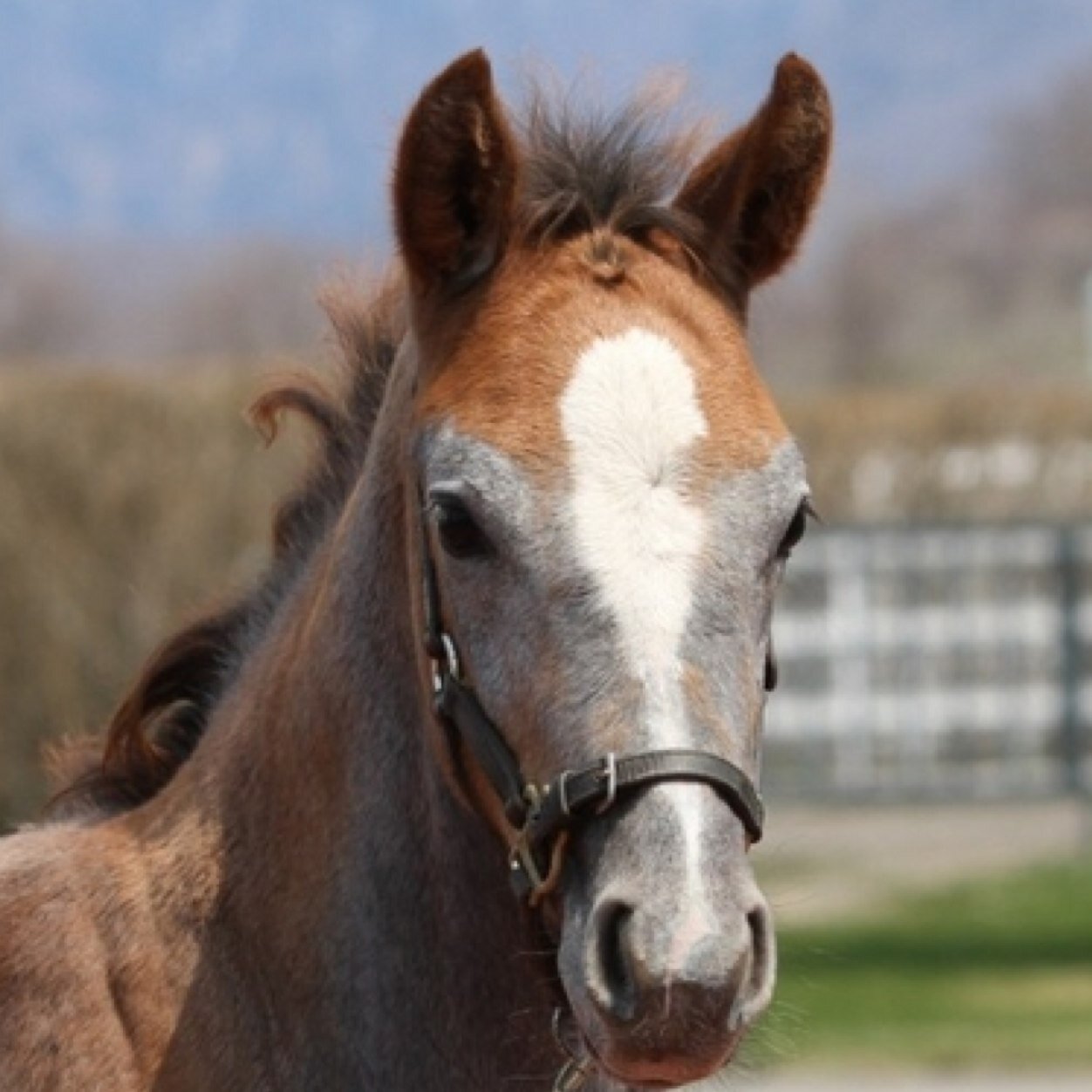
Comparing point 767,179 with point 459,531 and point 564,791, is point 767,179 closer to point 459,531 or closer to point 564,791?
point 459,531

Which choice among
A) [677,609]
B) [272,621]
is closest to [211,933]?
[272,621]

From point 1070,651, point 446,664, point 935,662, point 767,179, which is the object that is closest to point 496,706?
point 446,664

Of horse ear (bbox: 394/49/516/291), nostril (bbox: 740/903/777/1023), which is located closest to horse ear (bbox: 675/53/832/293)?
horse ear (bbox: 394/49/516/291)

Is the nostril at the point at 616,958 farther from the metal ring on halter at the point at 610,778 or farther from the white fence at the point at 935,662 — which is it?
the white fence at the point at 935,662

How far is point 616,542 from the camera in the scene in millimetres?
4109

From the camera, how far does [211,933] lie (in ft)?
15.0

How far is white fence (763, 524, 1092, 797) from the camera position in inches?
727

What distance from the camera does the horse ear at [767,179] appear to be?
460 centimetres

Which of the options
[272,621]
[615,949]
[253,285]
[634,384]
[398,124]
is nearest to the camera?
[615,949]

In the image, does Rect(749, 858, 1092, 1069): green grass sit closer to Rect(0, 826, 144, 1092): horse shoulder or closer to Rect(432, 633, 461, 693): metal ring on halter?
Rect(0, 826, 144, 1092): horse shoulder

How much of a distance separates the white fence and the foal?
45.0 ft

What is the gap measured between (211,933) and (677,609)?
96 cm

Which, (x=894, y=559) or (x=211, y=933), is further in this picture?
(x=894, y=559)

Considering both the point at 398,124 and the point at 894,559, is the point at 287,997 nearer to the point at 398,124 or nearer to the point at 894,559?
the point at 398,124
